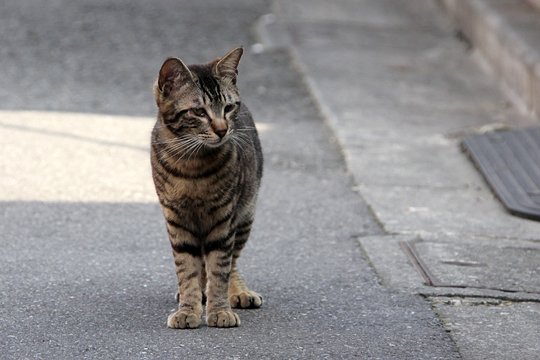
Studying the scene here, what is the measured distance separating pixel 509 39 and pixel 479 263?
468 centimetres

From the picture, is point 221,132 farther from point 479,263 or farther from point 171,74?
point 479,263

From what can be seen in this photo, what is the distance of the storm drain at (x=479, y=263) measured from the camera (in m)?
5.74

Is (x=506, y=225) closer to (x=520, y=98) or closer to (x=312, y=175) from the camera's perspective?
(x=312, y=175)

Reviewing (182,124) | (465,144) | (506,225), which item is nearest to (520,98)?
(465,144)

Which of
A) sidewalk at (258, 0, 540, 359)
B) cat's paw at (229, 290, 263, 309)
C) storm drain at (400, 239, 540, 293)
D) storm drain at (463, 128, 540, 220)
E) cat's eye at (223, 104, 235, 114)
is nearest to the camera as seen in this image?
cat's eye at (223, 104, 235, 114)

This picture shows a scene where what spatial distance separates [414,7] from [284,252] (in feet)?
28.6

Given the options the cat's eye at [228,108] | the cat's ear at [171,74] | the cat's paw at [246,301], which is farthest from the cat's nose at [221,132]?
the cat's paw at [246,301]

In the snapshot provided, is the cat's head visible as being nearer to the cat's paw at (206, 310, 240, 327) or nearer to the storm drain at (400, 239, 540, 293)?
the cat's paw at (206, 310, 240, 327)

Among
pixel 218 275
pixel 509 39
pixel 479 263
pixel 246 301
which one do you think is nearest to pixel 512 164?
pixel 479 263

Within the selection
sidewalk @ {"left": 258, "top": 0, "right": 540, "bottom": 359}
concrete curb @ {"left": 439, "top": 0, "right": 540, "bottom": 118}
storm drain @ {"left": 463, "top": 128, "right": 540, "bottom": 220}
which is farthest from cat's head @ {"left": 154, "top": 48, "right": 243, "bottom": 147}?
concrete curb @ {"left": 439, "top": 0, "right": 540, "bottom": 118}

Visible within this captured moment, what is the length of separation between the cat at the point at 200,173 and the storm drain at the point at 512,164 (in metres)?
2.59

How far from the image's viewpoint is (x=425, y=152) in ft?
27.6

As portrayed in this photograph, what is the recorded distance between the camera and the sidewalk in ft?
18.0

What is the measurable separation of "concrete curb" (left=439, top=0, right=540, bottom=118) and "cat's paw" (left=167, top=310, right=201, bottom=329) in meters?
5.06
